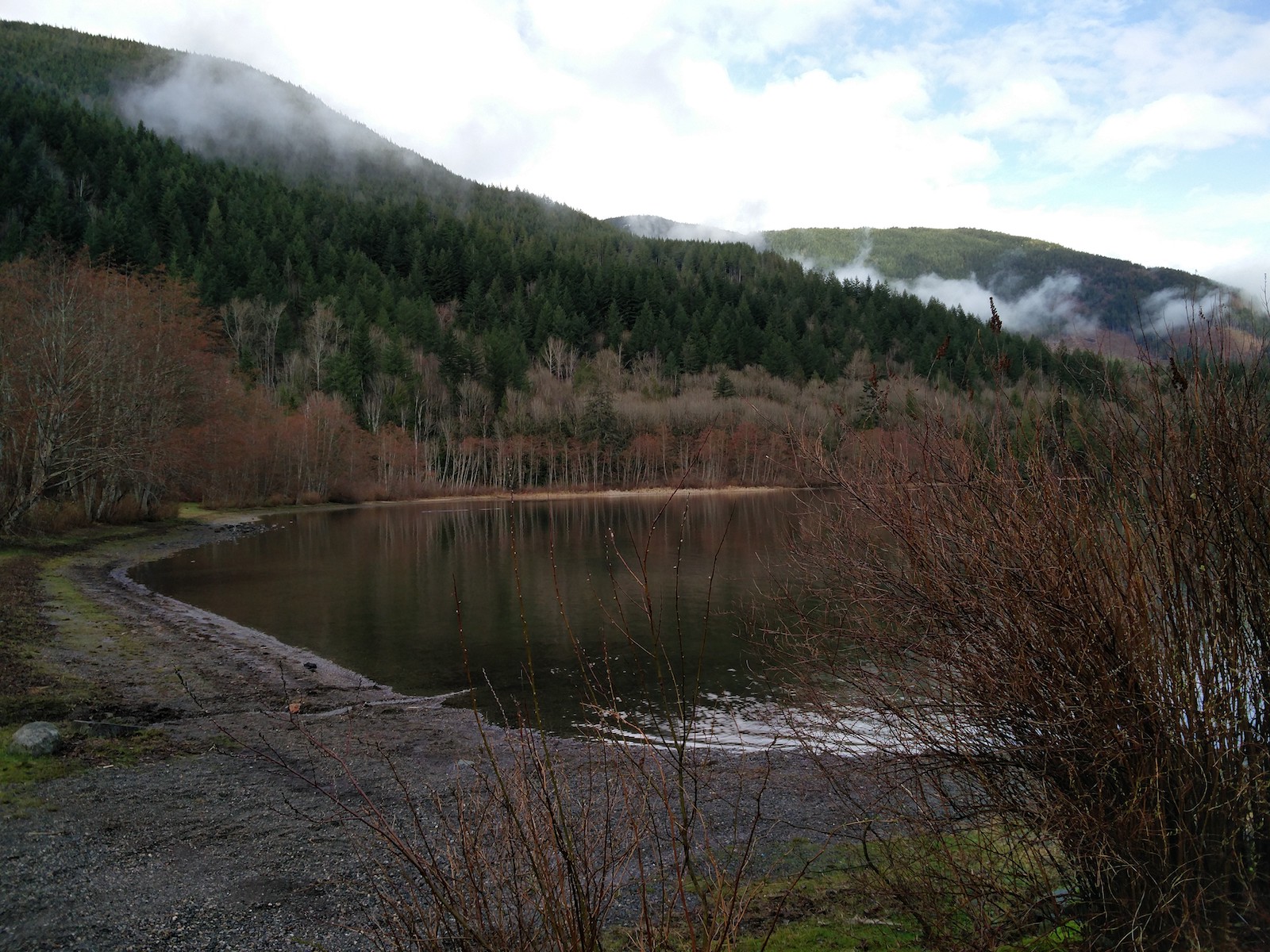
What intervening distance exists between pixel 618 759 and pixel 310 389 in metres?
80.2

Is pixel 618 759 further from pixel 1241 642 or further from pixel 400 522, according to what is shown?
pixel 400 522

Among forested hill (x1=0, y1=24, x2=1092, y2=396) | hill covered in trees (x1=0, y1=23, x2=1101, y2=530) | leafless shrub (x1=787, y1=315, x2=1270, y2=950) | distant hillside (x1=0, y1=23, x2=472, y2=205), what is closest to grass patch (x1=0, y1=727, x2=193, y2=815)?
leafless shrub (x1=787, y1=315, x2=1270, y2=950)

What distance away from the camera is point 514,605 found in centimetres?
2062

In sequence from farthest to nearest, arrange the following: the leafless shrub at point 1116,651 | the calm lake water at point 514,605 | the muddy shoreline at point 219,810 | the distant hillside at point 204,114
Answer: the distant hillside at point 204,114 < the calm lake water at point 514,605 < the muddy shoreline at point 219,810 < the leafless shrub at point 1116,651

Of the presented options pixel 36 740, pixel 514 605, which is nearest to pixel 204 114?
pixel 514 605

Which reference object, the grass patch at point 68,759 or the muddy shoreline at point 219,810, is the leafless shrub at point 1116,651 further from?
the grass patch at point 68,759

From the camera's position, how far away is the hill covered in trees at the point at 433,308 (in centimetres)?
7644

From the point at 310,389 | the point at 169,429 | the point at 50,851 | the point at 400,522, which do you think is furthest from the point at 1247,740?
the point at 310,389

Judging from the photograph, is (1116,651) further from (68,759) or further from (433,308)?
(433,308)

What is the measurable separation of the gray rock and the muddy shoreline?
713mm

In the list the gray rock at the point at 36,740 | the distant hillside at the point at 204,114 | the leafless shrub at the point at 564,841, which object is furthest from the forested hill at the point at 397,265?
the gray rock at the point at 36,740

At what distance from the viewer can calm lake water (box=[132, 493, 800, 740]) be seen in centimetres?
1200

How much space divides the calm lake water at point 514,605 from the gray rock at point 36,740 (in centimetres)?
431

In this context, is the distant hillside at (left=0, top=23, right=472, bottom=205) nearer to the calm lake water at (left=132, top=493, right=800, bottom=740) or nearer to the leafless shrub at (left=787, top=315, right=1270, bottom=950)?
the calm lake water at (left=132, top=493, right=800, bottom=740)
